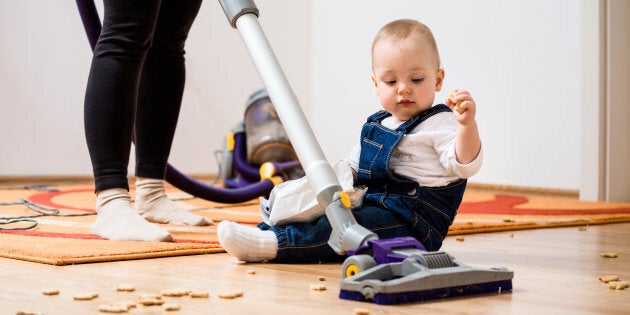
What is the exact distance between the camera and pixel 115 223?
→ 1.58 metres

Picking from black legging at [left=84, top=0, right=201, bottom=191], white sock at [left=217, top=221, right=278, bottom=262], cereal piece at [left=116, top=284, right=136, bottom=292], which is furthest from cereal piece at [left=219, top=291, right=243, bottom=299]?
black legging at [left=84, top=0, right=201, bottom=191]

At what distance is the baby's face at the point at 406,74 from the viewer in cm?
139

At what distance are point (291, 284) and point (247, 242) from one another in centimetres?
22

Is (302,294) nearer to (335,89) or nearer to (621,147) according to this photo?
(621,147)

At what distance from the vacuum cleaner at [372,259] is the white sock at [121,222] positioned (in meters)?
0.49

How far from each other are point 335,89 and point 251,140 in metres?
1.33

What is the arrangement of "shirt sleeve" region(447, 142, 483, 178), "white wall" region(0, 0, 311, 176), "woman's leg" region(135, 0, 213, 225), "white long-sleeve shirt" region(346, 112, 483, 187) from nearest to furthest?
"shirt sleeve" region(447, 142, 483, 178), "white long-sleeve shirt" region(346, 112, 483, 187), "woman's leg" region(135, 0, 213, 225), "white wall" region(0, 0, 311, 176)

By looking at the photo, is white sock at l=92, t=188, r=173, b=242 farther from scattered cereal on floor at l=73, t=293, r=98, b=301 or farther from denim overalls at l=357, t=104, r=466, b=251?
scattered cereal on floor at l=73, t=293, r=98, b=301

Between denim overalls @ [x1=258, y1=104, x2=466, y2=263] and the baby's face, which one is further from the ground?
the baby's face

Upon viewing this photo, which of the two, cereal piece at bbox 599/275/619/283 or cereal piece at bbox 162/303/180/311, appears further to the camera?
cereal piece at bbox 599/275/619/283

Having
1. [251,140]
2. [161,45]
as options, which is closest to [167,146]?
[161,45]

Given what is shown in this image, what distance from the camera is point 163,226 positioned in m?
1.88

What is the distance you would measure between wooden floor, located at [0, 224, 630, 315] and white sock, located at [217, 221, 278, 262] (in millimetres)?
25

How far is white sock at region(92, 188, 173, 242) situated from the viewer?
1.55m
